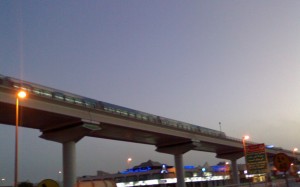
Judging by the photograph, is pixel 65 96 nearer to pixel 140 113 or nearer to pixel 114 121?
pixel 114 121

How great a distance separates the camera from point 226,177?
177 m

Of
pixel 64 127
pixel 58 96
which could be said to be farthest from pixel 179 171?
pixel 58 96

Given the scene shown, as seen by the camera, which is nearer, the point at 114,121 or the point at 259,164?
the point at 259,164

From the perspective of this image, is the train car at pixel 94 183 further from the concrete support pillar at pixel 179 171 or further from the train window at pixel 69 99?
the concrete support pillar at pixel 179 171

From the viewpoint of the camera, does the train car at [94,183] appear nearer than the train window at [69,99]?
Yes

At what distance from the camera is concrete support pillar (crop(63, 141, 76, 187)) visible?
55875mm

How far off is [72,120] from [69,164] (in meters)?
6.64

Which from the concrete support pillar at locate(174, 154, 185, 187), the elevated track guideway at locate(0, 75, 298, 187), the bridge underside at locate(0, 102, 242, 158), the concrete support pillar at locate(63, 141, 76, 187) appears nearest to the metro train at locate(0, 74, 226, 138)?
the elevated track guideway at locate(0, 75, 298, 187)

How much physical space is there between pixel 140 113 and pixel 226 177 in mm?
119504

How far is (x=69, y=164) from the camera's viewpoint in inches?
2263

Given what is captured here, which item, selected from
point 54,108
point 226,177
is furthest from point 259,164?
point 226,177

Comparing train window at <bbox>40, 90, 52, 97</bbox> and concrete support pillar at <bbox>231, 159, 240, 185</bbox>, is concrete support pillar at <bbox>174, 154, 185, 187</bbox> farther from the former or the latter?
train window at <bbox>40, 90, 52, 97</bbox>

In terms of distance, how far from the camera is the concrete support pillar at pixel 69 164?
55.9 m

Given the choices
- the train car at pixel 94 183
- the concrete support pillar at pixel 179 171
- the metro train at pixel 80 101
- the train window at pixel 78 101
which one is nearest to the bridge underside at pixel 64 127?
the metro train at pixel 80 101
